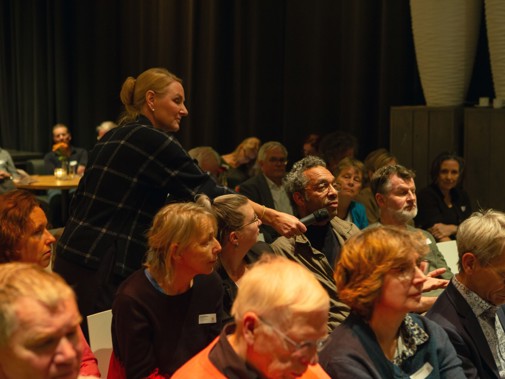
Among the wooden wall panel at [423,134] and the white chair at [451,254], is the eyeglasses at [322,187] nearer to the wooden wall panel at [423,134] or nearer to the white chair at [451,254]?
the white chair at [451,254]

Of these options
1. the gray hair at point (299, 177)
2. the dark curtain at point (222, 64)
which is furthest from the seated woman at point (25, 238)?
the dark curtain at point (222, 64)

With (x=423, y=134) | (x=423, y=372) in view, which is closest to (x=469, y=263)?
(x=423, y=372)

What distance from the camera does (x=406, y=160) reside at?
7168 millimetres

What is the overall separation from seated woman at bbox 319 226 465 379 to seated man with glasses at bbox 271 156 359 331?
90cm

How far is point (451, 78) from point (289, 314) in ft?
17.6

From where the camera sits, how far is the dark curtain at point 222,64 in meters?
7.71

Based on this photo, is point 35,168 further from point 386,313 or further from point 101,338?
point 386,313

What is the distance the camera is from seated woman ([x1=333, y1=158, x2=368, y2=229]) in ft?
17.1

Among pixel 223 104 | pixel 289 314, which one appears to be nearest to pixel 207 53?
pixel 223 104

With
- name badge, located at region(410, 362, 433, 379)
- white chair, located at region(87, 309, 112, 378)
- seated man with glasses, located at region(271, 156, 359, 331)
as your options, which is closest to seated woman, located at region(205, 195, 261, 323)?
seated man with glasses, located at region(271, 156, 359, 331)

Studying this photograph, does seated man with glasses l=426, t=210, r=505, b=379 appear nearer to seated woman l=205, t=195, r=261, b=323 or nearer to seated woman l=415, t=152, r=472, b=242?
seated woman l=205, t=195, r=261, b=323

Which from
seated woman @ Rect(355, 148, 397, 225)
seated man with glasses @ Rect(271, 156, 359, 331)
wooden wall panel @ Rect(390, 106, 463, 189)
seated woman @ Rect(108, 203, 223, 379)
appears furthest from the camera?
wooden wall panel @ Rect(390, 106, 463, 189)

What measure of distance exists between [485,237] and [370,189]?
2.86m

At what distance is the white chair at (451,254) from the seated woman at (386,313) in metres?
1.67
